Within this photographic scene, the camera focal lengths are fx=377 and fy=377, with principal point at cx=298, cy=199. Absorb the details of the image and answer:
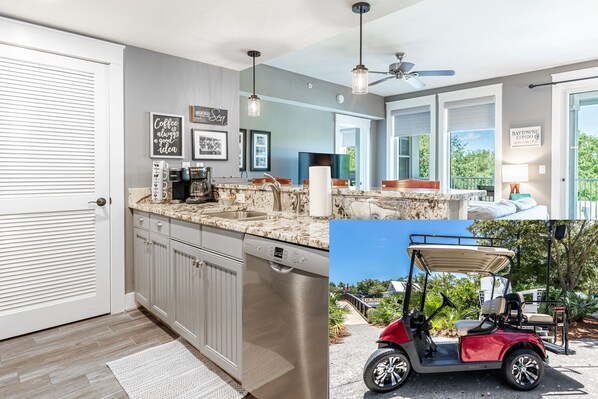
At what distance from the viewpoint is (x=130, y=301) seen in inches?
127

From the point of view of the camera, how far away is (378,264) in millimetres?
986

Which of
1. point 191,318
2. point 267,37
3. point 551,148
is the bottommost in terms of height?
point 191,318

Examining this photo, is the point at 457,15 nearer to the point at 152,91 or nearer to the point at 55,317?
the point at 152,91

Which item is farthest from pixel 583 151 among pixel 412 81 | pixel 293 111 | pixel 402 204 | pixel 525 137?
pixel 402 204

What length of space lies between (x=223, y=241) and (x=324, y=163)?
4209 mm

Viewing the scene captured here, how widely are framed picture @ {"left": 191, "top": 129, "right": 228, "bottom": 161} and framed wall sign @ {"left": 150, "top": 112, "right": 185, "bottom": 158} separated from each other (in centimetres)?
15

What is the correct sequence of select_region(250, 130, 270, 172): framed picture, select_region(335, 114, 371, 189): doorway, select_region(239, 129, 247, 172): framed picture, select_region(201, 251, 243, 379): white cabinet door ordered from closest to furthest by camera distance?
select_region(201, 251, 243, 379): white cabinet door
select_region(239, 129, 247, 172): framed picture
select_region(250, 130, 270, 172): framed picture
select_region(335, 114, 371, 189): doorway

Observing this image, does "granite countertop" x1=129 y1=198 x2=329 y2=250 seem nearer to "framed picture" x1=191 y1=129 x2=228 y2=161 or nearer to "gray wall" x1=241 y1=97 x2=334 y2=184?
"framed picture" x1=191 y1=129 x2=228 y2=161

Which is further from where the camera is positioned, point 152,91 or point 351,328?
point 152,91

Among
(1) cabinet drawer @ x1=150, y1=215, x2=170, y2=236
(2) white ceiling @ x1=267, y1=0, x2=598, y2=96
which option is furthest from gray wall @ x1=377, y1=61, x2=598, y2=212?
(1) cabinet drawer @ x1=150, y1=215, x2=170, y2=236

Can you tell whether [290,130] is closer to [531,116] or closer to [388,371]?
[531,116]

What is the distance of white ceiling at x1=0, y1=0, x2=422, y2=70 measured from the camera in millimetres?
2500

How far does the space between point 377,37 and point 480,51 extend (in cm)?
145

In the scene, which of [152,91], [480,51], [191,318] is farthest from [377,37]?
[191,318]
